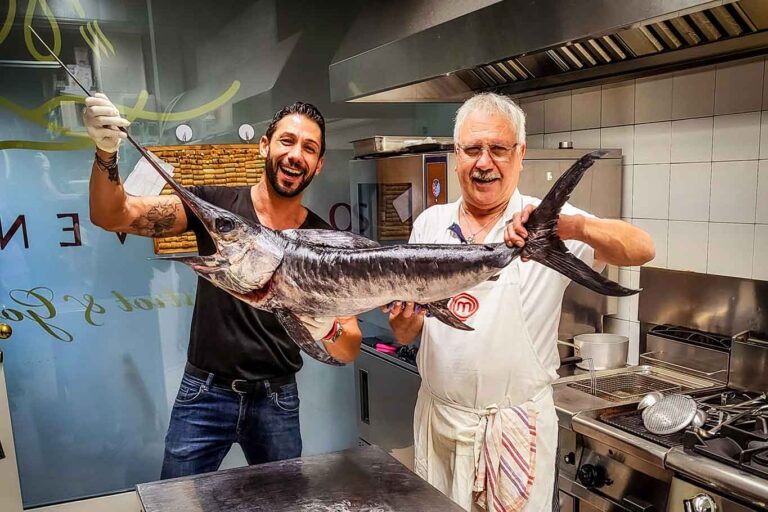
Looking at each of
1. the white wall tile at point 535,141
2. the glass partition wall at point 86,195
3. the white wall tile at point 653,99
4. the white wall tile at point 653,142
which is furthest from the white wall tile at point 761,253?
the glass partition wall at point 86,195

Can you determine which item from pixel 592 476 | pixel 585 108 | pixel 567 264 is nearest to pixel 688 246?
pixel 585 108

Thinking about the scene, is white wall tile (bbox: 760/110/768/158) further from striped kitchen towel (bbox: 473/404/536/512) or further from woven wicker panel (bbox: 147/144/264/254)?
woven wicker panel (bbox: 147/144/264/254)

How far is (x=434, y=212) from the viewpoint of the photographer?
1.82 metres

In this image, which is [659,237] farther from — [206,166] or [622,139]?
[206,166]

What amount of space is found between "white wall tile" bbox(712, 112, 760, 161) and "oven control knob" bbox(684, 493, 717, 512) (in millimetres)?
1189

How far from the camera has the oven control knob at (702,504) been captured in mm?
1661

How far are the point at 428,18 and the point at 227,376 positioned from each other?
149 cm

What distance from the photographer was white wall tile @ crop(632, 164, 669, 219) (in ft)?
8.20

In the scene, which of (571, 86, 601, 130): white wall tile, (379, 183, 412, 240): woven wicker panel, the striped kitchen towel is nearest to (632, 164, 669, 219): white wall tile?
(571, 86, 601, 130): white wall tile

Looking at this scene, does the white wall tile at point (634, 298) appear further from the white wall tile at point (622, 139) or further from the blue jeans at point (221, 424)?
the blue jeans at point (221, 424)

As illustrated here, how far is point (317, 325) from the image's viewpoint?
1.28 meters

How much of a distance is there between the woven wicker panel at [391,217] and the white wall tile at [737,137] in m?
1.21

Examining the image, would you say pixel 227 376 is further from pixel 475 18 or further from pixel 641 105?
pixel 641 105

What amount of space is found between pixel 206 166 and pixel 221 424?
5.18ft
